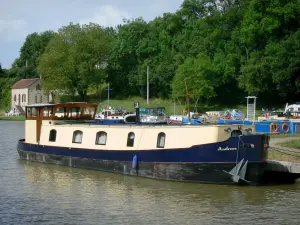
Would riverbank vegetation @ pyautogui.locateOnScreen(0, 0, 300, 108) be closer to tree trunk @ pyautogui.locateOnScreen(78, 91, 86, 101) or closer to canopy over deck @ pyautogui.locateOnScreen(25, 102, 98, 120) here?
tree trunk @ pyautogui.locateOnScreen(78, 91, 86, 101)

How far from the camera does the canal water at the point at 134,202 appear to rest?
1656cm

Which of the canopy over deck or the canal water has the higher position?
the canopy over deck

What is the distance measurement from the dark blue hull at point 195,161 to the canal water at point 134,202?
38 cm

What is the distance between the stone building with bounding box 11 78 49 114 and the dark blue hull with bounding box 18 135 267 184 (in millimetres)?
76057

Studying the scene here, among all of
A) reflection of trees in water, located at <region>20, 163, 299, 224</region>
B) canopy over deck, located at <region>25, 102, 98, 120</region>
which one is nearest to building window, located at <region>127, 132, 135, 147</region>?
reflection of trees in water, located at <region>20, 163, 299, 224</region>

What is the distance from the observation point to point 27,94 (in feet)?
324

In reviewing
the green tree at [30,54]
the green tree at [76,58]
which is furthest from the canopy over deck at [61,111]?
the green tree at [30,54]

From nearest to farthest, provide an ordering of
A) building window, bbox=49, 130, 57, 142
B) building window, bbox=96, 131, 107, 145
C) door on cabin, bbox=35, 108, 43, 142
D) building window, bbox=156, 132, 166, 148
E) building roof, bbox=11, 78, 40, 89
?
building window, bbox=156, 132, 166, 148
building window, bbox=96, 131, 107, 145
building window, bbox=49, 130, 57, 142
door on cabin, bbox=35, 108, 43, 142
building roof, bbox=11, 78, 40, 89

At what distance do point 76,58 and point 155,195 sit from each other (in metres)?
65.5

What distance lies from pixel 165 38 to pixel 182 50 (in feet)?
18.1

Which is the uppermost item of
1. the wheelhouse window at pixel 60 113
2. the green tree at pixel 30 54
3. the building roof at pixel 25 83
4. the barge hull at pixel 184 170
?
the green tree at pixel 30 54

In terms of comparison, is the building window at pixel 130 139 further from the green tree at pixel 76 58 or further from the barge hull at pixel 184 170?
the green tree at pixel 76 58

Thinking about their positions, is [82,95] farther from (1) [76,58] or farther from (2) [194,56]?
(2) [194,56]

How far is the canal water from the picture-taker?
16.6 m
